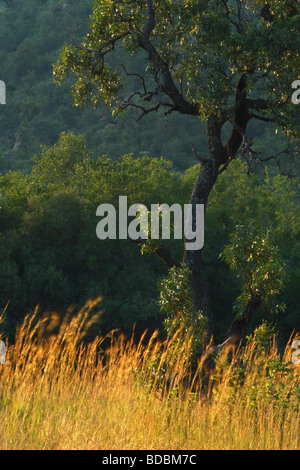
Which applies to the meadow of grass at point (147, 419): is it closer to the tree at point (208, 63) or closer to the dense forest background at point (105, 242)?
the tree at point (208, 63)

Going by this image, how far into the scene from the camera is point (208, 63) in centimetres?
1217

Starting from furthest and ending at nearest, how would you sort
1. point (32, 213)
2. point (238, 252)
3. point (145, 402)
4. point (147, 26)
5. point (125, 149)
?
1. point (125, 149)
2. point (32, 213)
3. point (147, 26)
4. point (238, 252)
5. point (145, 402)

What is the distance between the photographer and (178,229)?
29781mm

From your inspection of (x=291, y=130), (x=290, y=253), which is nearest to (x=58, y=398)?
(x=291, y=130)

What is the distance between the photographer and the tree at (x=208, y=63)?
11.8 metres

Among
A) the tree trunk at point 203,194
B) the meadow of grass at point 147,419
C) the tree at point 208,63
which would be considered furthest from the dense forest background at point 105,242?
the meadow of grass at point 147,419

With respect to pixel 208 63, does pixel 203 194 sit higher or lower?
lower

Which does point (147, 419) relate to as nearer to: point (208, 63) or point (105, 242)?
point (208, 63)

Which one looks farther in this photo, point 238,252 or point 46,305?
point 46,305

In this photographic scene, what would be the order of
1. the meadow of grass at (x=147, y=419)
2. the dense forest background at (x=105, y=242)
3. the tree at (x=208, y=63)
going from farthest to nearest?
1. the dense forest background at (x=105, y=242)
2. the tree at (x=208, y=63)
3. the meadow of grass at (x=147, y=419)

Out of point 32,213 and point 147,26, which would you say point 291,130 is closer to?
point 147,26

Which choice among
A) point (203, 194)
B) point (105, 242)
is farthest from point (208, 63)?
point (105, 242)

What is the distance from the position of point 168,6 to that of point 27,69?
7081cm

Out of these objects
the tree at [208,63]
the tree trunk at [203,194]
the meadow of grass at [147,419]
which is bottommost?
the meadow of grass at [147,419]
